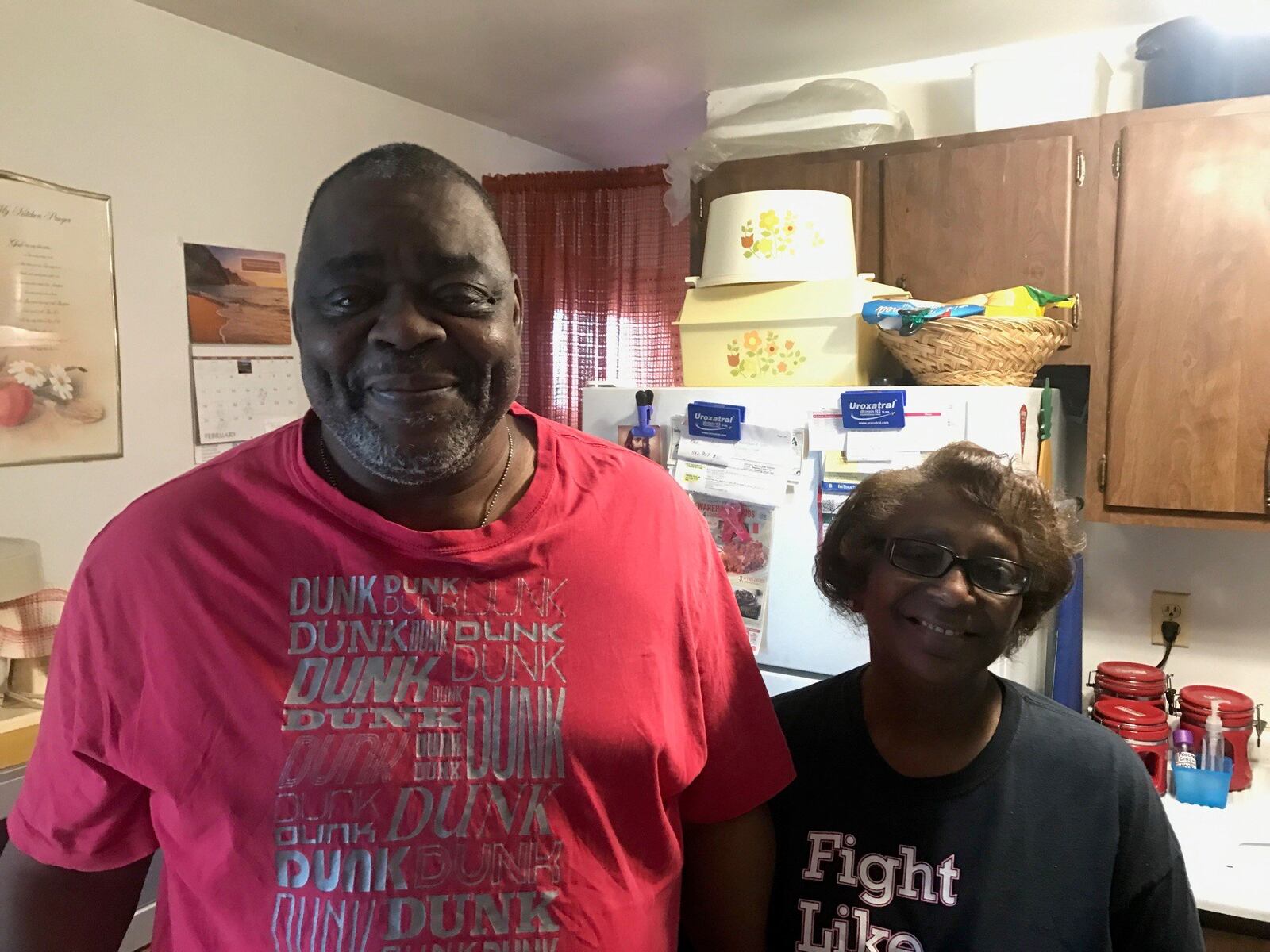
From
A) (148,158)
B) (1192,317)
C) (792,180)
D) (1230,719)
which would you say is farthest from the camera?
(792,180)

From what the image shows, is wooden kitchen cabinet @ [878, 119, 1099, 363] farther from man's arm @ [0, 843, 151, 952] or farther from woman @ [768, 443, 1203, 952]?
man's arm @ [0, 843, 151, 952]

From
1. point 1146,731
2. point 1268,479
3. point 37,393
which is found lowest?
point 1146,731

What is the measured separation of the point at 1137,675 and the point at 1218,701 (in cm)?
14

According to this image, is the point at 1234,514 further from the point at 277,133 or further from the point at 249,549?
the point at 277,133

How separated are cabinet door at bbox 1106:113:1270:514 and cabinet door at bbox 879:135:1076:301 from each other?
11 centimetres

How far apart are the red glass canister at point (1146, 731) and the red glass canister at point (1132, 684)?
68mm

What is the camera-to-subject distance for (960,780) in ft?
2.92

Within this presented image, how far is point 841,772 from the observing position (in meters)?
0.93

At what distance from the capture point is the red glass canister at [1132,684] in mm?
1787

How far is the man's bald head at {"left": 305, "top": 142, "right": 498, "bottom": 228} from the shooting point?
76 cm

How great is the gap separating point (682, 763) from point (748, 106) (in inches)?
70.2

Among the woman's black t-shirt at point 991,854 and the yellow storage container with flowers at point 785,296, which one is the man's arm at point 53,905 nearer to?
the woman's black t-shirt at point 991,854

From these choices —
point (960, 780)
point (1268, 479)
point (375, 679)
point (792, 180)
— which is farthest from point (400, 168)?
point (1268, 479)

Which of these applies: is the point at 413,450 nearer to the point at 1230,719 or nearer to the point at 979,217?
the point at 979,217
